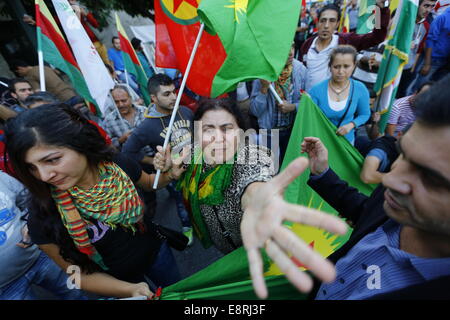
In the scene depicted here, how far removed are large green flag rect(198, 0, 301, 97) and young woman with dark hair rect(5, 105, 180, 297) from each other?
0.96m

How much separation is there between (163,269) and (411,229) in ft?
5.08

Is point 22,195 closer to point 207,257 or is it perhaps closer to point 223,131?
point 223,131

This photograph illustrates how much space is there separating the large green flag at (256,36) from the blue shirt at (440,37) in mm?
3701

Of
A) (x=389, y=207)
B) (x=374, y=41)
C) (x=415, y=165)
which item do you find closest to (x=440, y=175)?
(x=415, y=165)

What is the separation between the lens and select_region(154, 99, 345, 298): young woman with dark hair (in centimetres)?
59

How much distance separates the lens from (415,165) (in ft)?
2.23

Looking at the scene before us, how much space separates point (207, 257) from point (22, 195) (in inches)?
68.1

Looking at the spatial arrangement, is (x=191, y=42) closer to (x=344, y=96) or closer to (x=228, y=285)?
(x=344, y=96)

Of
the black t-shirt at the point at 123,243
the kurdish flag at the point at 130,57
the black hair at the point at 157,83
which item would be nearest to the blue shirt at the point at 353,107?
the black hair at the point at 157,83

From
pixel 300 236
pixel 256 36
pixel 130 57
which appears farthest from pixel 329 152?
pixel 130 57

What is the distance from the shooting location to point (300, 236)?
5.30 feet

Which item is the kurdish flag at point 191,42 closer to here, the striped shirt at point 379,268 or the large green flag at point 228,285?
the large green flag at point 228,285

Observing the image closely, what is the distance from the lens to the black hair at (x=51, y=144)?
1.13 meters

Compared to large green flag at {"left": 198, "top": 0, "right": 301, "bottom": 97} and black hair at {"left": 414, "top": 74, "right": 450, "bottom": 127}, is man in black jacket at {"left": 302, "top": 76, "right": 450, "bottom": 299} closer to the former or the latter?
black hair at {"left": 414, "top": 74, "right": 450, "bottom": 127}
